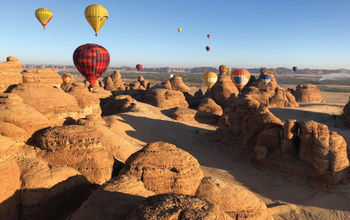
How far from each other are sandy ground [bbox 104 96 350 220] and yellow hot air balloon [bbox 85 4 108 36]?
10.5 metres

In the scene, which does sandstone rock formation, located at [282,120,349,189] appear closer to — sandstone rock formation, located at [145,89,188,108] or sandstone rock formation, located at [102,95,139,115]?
sandstone rock formation, located at [102,95,139,115]

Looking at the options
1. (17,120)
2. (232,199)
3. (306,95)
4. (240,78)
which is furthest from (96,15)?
(306,95)

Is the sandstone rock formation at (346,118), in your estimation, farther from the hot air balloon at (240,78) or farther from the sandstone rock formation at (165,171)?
the sandstone rock formation at (165,171)

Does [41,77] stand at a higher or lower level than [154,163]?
higher

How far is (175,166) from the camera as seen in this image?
790cm

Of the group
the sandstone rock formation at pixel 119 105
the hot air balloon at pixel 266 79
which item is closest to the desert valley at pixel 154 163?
the sandstone rock formation at pixel 119 105

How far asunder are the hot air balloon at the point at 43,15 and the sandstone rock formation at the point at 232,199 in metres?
29.5

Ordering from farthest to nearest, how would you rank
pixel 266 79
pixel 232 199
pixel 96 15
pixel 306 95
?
pixel 306 95
pixel 266 79
pixel 96 15
pixel 232 199

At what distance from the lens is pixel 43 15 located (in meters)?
28.7

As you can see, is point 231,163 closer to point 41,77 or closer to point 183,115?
point 183,115

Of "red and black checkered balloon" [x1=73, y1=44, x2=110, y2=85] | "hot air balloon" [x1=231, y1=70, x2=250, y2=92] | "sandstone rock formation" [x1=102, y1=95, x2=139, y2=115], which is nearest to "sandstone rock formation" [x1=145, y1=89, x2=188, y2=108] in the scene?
"sandstone rock formation" [x1=102, y1=95, x2=139, y2=115]

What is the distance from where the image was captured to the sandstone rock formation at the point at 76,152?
8.26 meters

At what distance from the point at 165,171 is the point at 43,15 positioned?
29.2 metres

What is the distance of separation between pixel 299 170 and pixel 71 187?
12.0 metres
